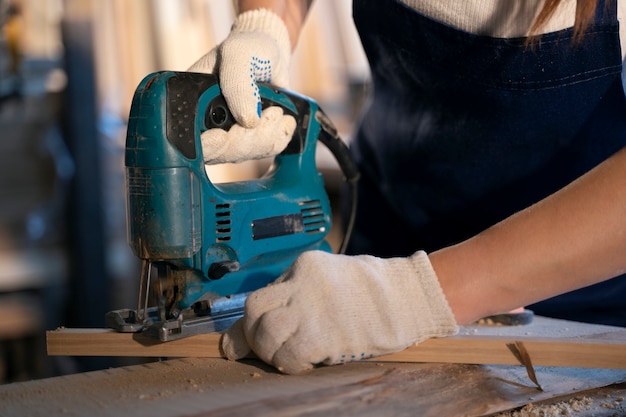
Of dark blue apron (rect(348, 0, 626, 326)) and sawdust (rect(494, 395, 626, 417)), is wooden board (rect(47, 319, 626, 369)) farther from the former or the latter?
dark blue apron (rect(348, 0, 626, 326))

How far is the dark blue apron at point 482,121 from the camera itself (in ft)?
4.35

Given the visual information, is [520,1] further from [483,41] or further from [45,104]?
[45,104]

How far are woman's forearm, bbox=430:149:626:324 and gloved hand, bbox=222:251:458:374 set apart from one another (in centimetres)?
4

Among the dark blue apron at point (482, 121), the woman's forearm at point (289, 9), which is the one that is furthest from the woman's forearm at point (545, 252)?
the woman's forearm at point (289, 9)

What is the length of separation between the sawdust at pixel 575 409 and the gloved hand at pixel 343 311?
163 millimetres

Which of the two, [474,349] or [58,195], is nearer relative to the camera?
[474,349]

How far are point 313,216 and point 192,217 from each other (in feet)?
1.14

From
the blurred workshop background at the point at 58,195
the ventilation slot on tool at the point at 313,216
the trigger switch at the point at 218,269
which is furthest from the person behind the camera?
the blurred workshop background at the point at 58,195

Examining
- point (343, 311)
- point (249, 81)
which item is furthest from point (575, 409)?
point (249, 81)

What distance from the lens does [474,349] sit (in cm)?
119

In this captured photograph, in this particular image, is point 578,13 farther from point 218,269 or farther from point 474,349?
point 218,269

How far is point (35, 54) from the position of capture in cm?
497

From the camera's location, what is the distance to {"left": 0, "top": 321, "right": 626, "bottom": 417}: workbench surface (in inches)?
40.2

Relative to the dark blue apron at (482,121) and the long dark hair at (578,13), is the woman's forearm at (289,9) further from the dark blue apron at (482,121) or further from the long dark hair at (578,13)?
the long dark hair at (578,13)
